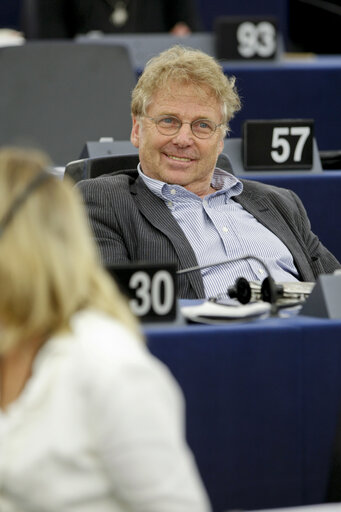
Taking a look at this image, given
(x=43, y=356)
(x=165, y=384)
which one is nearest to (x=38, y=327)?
(x=43, y=356)

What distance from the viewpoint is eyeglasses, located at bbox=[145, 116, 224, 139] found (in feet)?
10.7

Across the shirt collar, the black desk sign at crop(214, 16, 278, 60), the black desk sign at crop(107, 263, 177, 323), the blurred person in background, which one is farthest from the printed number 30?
the blurred person in background

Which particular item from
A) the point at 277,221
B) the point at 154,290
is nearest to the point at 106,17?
the point at 277,221

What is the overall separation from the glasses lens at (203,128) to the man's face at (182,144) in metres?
0.01

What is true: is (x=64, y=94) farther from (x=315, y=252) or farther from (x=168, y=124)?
(x=315, y=252)

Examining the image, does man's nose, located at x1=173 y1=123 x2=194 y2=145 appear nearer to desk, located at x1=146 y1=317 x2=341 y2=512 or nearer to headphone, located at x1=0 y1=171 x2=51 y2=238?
desk, located at x1=146 y1=317 x2=341 y2=512

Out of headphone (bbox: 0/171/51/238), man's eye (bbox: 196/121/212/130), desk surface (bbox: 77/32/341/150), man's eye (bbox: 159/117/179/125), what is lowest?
desk surface (bbox: 77/32/341/150)

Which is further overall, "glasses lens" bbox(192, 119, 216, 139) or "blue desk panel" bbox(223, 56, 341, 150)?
"blue desk panel" bbox(223, 56, 341, 150)

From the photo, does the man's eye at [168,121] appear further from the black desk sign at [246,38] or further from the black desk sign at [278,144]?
the black desk sign at [246,38]

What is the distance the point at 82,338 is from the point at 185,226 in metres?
1.73

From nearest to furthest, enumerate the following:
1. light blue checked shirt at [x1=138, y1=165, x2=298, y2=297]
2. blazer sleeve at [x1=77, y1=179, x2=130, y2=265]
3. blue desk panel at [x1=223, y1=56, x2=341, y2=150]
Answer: blazer sleeve at [x1=77, y1=179, x2=130, y2=265] < light blue checked shirt at [x1=138, y1=165, x2=298, y2=297] < blue desk panel at [x1=223, y1=56, x2=341, y2=150]

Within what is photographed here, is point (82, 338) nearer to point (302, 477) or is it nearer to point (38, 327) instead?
point (38, 327)

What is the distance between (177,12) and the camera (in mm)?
6418

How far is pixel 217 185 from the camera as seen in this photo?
3.36m
